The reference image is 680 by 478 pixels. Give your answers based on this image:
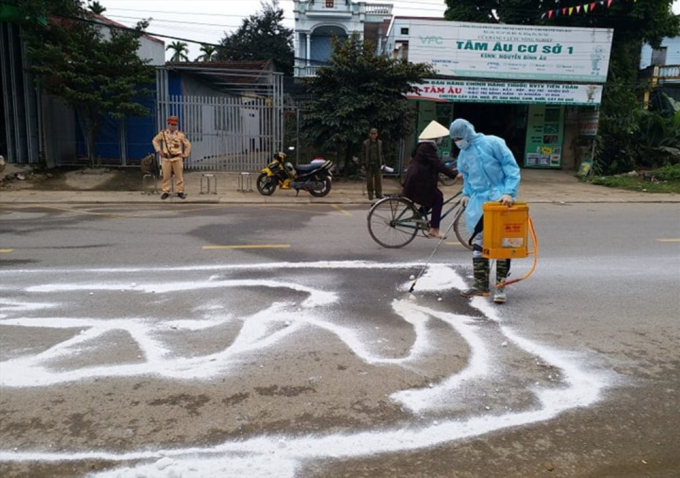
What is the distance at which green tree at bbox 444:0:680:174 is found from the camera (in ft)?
67.4

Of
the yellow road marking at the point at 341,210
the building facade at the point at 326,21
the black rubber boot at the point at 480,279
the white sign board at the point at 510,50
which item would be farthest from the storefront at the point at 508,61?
the building facade at the point at 326,21

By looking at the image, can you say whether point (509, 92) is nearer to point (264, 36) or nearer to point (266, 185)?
point (266, 185)

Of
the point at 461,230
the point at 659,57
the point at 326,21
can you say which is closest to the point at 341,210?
the point at 461,230

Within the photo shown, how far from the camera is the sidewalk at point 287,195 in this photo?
44.7 ft

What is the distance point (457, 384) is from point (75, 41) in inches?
624

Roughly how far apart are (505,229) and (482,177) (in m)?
0.71

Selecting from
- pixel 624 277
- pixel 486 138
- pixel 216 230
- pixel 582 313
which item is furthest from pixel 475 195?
pixel 216 230

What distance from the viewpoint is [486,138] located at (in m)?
5.77

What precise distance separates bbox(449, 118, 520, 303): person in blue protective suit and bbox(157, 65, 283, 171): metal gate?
12.6 meters

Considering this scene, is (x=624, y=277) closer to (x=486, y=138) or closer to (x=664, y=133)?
(x=486, y=138)

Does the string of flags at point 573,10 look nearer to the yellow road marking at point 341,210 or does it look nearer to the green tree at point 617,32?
the green tree at point 617,32

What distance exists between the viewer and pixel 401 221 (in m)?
8.08

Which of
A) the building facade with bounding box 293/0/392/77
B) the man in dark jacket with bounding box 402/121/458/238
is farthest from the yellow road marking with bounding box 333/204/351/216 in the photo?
the building facade with bounding box 293/0/392/77

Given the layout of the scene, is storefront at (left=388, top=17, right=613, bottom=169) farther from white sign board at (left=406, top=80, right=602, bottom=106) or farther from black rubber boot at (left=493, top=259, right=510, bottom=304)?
black rubber boot at (left=493, top=259, right=510, bottom=304)
